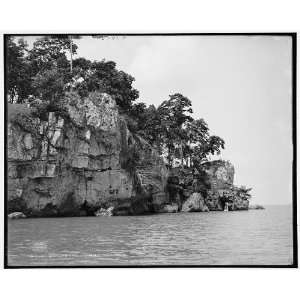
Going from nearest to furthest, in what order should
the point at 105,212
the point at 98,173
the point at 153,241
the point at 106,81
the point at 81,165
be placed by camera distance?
the point at 153,241 < the point at 105,212 < the point at 106,81 < the point at 81,165 < the point at 98,173

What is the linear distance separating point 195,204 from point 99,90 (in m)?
2.10

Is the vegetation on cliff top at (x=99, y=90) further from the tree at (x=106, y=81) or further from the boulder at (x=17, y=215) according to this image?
the boulder at (x=17, y=215)

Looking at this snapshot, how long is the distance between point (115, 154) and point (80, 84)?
1157 mm

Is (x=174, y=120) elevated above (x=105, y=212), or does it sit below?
above

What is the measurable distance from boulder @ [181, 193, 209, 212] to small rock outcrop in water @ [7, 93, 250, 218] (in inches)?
0.5

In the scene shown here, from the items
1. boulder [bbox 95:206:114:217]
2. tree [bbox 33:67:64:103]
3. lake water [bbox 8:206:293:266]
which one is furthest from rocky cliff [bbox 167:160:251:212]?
tree [bbox 33:67:64:103]

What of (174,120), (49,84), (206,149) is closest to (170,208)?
(206,149)

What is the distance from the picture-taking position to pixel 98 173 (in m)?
7.54

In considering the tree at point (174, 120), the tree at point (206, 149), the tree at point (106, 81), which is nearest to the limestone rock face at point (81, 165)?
the tree at point (106, 81)

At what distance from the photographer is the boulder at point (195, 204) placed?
6.82 m

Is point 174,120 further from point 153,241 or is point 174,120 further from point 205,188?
point 153,241

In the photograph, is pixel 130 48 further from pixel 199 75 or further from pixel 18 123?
pixel 18 123

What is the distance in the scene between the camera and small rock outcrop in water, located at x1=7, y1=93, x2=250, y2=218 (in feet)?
21.4

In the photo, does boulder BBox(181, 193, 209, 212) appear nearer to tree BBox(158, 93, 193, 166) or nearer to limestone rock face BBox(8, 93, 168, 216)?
limestone rock face BBox(8, 93, 168, 216)
